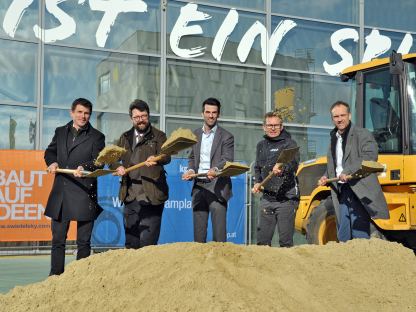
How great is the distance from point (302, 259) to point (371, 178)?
1.87 m

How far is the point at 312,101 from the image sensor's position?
15.5 metres

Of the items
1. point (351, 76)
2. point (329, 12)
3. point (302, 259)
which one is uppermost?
point (329, 12)

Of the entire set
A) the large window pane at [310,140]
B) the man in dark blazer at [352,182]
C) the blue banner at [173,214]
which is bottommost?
the blue banner at [173,214]

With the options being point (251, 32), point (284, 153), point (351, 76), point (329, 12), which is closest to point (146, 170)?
point (284, 153)

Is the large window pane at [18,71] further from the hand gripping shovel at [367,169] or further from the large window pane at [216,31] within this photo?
the hand gripping shovel at [367,169]

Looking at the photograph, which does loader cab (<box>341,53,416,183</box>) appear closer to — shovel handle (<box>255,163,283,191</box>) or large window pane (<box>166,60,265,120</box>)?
shovel handle (<box>255,163,283,191</box>)

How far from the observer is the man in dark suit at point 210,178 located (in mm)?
6102

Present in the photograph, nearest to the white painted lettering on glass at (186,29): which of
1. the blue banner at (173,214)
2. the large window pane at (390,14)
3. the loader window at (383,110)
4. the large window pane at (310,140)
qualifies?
the large window pane at (310,140)

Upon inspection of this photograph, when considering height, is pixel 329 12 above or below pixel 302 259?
above

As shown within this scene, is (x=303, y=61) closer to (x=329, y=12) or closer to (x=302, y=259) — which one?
(x=329, y=12)

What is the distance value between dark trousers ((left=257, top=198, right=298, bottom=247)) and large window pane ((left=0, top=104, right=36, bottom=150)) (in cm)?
752

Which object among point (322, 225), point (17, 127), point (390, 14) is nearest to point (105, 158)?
point (322, 225)

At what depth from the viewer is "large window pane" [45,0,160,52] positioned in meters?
13.3

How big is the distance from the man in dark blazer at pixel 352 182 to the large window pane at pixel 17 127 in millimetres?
7901
